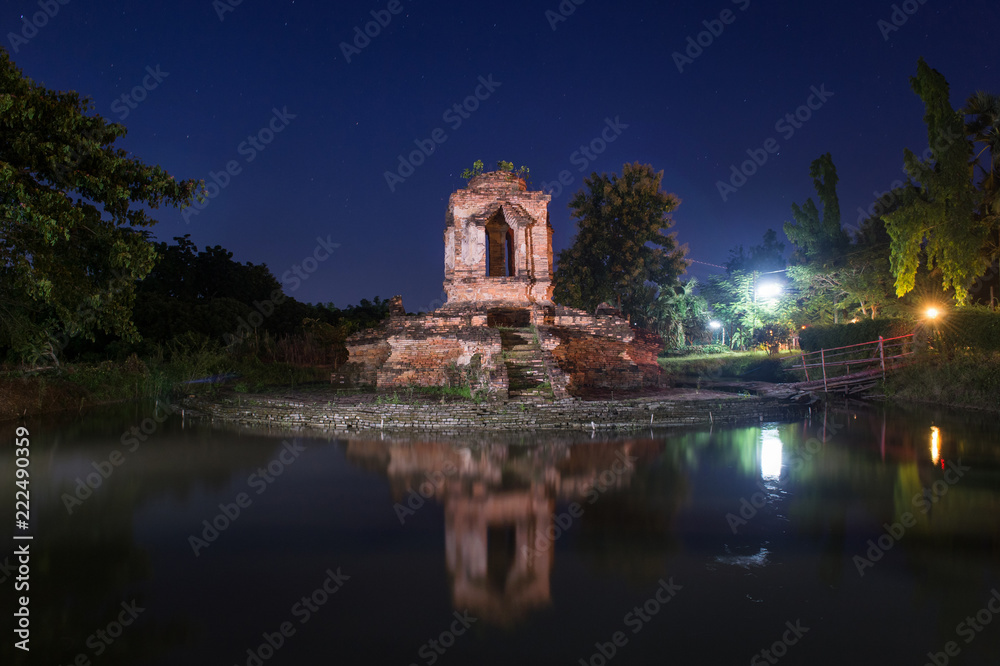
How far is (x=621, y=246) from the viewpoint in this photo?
92.7ft

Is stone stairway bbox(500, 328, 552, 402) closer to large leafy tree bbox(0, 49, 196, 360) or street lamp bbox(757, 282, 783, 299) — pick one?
large leafy tree bbox(0, 49, 196, 360)

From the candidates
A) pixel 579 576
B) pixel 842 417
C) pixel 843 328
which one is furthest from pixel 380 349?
pixel 843 328

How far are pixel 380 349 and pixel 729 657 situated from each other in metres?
12.8

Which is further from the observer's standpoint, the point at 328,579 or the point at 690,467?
the point at 690,467

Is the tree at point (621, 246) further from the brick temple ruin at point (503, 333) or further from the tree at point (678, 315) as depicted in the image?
the brick temple ruin at point (503, 333)

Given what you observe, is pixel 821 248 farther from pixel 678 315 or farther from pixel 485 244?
pixel 485 244

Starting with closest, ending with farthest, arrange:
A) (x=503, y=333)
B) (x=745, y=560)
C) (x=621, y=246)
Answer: (x=745, y=560)
(x=503, y=333)
(x=621, y=246)

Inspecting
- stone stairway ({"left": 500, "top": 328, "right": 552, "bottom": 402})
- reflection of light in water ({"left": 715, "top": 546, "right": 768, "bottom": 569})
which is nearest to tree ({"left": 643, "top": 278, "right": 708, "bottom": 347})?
stone stairway ({"left": 500, "top": 328, "right": 552, "bottom": 402})

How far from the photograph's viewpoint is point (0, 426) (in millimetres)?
10773

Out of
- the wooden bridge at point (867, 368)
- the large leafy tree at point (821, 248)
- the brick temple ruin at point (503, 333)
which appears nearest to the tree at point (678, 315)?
the large leafy tree at point (821, 248)

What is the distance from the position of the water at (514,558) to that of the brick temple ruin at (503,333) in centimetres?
Answer: 432

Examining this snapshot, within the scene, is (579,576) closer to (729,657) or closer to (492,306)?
(729,657)

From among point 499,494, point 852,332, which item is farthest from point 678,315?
point 499,494

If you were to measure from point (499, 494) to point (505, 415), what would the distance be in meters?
3.81
